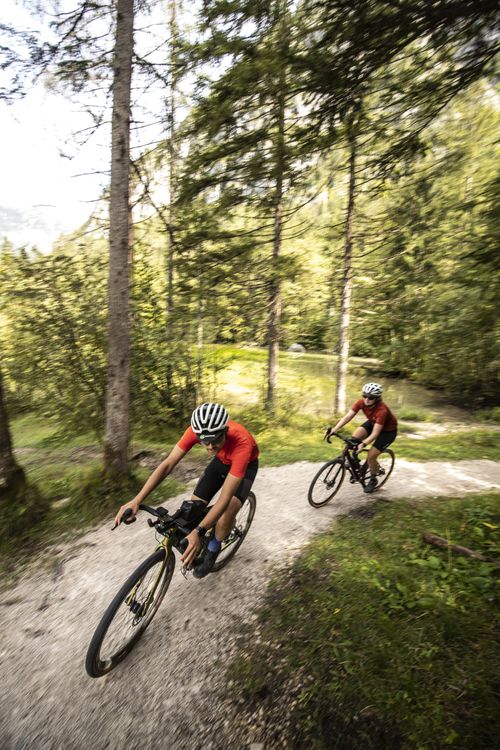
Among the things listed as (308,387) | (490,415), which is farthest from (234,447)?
(490,415)

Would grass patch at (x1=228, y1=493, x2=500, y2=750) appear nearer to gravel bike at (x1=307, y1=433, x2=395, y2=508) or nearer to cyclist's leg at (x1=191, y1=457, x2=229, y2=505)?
cyclist's leg at (x1=191, y1=457, x2=229, y2=505)

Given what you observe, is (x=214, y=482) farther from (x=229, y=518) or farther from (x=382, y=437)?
(x=382, y=437)

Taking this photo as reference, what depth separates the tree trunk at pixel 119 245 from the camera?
21.1 feet

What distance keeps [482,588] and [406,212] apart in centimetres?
1170

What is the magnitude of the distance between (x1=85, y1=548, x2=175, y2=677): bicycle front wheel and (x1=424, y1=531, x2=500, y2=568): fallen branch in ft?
11.4

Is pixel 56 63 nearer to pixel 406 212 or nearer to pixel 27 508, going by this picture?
pixel 27 508

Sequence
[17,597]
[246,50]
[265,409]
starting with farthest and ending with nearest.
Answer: [265,409] → [246,50] → [17,597]

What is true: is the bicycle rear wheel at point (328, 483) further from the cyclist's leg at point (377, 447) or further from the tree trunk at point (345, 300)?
the tree trunk at point (345, 300)

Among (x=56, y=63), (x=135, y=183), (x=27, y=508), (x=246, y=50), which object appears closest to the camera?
(x=246, y=50)

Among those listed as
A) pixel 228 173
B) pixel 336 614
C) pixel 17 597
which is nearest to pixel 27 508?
pixel 17 597

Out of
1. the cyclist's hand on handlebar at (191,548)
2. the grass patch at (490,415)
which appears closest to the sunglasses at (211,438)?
the cyclist's hand on handlebar at (191,548)

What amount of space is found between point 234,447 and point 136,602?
175 cm

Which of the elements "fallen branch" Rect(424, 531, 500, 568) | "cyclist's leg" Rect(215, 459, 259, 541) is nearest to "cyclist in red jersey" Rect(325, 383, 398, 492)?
"fallen branch" Rect(424, 531, 500, 568)

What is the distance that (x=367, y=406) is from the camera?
668 cm
